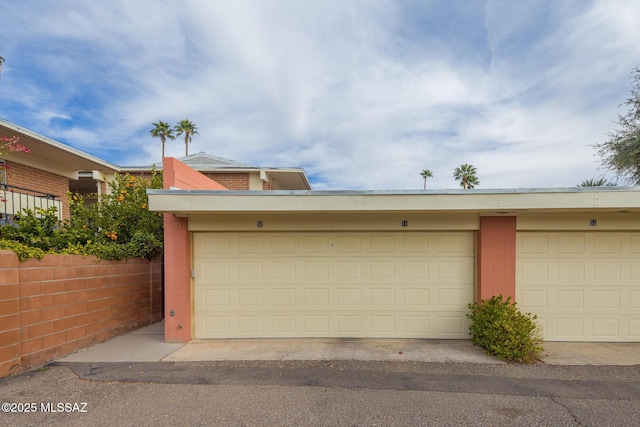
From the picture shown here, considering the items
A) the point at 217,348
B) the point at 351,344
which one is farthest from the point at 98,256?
the point at 351,344

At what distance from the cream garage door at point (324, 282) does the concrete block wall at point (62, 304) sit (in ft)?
5.64

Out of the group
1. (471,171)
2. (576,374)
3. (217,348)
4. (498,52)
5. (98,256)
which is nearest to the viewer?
(576,374)

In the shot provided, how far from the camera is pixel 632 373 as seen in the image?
14.7 ft

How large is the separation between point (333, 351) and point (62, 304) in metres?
4.58

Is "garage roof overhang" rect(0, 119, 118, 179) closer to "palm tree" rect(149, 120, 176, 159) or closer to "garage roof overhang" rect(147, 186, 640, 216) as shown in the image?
"garage roof overhang" rect(147, 186, 640, 216)

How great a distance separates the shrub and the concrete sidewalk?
0.18 m

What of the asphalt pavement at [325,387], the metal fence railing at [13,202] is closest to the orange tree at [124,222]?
the metal fence railing at [13,202]

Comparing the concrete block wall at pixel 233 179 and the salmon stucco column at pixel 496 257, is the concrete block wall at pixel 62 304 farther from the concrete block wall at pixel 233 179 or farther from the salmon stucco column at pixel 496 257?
the salmon stucco column at pixel 496 257

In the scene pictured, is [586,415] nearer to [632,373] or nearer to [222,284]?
[632,373]

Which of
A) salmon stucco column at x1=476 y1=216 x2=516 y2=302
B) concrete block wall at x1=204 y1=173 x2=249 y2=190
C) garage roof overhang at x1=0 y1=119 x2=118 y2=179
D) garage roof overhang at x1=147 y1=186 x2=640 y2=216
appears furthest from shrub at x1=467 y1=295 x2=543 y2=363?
garage roof overhang at x1=0 y1=119 x2=118 y2=179

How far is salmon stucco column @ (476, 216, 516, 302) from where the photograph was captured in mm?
5848

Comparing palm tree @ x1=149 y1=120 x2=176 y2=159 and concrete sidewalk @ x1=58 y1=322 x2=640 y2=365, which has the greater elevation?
palm tree @ x1=149 y1=120 x2=176 y2=159

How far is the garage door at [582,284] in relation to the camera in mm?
5898

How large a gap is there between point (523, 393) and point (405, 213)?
3194 millimetres
